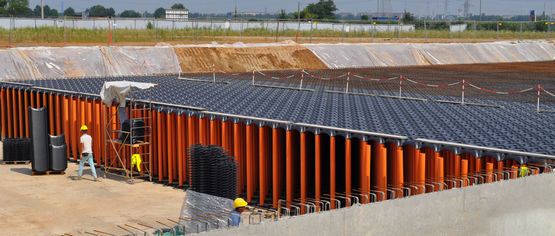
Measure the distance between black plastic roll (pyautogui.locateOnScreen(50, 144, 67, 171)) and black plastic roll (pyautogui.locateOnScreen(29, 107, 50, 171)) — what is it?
14cm

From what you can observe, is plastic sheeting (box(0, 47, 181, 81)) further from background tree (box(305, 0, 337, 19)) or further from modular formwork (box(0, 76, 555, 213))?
background tree (box(305, 0, 337, 19))

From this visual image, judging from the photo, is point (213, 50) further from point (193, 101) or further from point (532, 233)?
point (532, 233)

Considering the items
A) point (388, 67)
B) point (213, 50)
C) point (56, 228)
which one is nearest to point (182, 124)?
point (56, 228)

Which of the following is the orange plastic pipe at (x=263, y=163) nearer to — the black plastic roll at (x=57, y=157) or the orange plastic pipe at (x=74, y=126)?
the black plastic roll at (x=57, y=157)

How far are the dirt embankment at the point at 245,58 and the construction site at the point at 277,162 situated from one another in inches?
719

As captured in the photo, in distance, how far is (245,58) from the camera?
53375 mm

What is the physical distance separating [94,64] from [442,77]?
21351mm

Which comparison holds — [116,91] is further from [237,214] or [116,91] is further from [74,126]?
[237,214]

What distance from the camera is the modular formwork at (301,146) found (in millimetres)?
15875

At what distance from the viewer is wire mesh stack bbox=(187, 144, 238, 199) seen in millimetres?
18297

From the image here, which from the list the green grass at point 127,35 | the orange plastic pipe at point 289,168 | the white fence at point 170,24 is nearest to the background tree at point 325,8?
the white fence at point 170,24

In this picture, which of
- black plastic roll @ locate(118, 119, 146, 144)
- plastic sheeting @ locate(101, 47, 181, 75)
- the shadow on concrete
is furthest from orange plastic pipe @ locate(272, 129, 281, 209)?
plastic sheeting @ locate(101, 47, 181, 75)

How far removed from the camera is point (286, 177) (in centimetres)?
1884

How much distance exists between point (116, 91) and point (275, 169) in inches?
254
